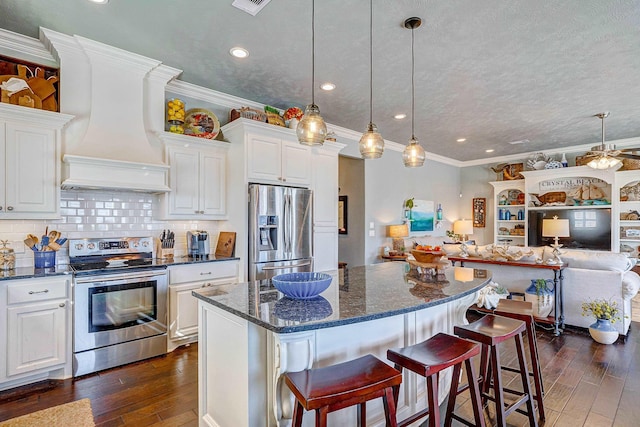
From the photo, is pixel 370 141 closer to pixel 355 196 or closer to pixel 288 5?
pixel 288 5

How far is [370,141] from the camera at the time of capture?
2674 mm

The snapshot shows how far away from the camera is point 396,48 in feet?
9.69

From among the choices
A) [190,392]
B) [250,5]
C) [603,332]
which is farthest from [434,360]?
[603,332]

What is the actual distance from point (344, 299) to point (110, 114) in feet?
9.37

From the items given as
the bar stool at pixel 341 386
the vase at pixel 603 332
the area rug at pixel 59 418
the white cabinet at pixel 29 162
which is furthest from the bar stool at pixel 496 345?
the white cabinet at pixel 29 162

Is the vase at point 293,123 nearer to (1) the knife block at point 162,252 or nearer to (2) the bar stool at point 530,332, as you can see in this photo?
(1) the knife block at point 162,252

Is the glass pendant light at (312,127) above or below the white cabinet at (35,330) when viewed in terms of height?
above

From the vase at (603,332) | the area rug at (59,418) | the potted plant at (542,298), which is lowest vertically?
the area rug at (59,418)

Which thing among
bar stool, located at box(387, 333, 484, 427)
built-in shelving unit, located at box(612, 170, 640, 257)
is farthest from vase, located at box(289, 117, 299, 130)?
built-in shelving unit, located at box(612, 170, 640, 257)

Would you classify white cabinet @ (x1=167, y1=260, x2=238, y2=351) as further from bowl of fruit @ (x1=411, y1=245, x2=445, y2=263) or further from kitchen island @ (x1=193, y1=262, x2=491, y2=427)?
bowl of fruit @ (x1=411, y1=245, x2=445, y2=263)


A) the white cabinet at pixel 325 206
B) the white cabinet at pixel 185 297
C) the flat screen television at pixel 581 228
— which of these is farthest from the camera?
the flat screen television at pixel 581 228

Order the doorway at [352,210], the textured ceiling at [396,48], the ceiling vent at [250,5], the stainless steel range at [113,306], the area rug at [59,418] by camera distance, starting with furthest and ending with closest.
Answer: the doorway at [352,210]
the stainless steel range at [113,306]
the textured ceiling at [396,48]
the ceiling vent at [250,5]
the area rug at [59,418]

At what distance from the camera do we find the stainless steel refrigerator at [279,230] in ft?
12.2

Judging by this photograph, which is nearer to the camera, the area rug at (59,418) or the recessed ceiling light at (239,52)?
the area rug at (59,418)
